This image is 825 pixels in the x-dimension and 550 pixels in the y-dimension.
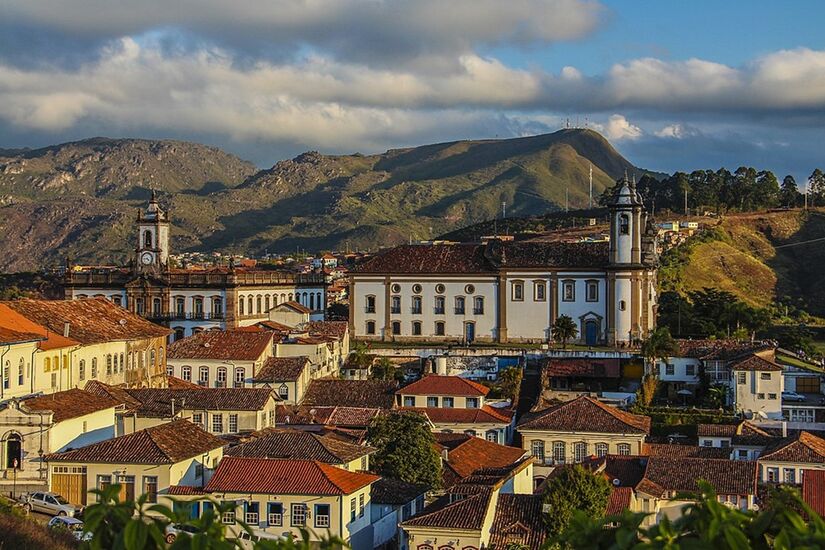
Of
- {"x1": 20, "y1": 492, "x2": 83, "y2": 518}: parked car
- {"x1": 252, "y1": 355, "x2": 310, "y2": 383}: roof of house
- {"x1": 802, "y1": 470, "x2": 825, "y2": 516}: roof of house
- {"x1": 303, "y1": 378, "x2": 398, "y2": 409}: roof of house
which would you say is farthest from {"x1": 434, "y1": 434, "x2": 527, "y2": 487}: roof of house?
{"x1": 20, "y1": 492, "x2": 83, "y2": 518}: parked car

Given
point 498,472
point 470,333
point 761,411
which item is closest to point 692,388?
point 761,411

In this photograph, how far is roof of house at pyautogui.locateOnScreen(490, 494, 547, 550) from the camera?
3081 cm

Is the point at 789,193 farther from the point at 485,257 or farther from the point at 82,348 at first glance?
the point at 82,348

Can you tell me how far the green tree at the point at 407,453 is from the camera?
38688 mm

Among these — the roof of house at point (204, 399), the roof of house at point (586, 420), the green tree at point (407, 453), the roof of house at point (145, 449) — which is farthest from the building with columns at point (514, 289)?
the roof of house at point (145, 449)

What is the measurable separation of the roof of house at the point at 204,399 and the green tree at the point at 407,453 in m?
7.41

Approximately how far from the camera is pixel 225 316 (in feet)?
245

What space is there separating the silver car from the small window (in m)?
43.7

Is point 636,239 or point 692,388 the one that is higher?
point 636,239

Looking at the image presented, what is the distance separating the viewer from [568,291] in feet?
239

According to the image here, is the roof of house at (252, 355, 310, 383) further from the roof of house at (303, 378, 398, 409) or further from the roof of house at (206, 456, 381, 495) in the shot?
the roof of house at (206, 456, 381, 495)

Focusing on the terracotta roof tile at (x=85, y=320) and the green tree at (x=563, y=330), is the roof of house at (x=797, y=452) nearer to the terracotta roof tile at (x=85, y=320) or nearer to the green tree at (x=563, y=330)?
the terracotta roof tile at (x=85, y=320)

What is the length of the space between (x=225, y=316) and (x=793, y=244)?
7325 cm

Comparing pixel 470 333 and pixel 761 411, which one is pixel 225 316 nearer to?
pixel 470 333
